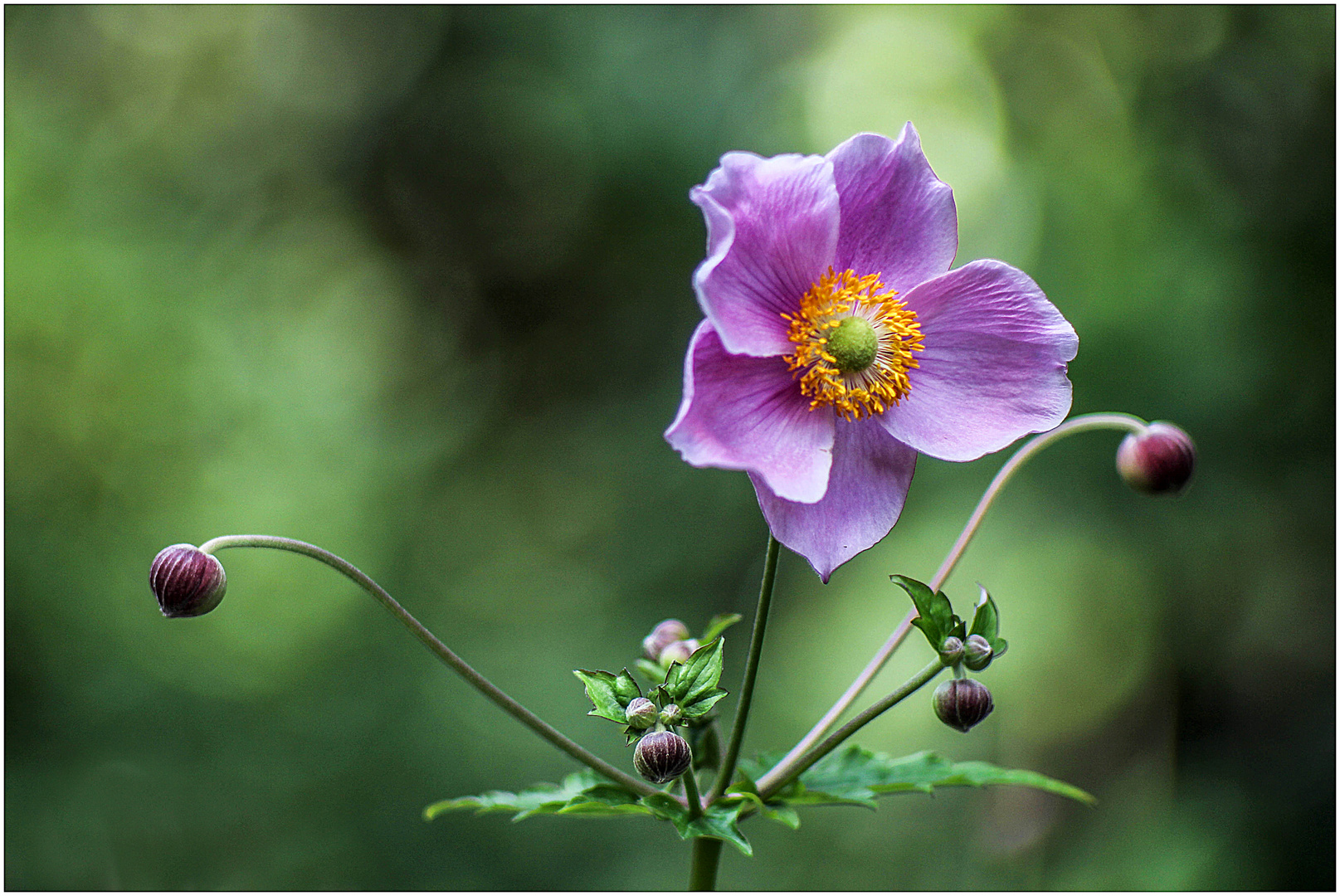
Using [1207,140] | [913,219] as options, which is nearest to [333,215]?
[1207,140]

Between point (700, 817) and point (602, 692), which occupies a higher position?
point (602, 692)

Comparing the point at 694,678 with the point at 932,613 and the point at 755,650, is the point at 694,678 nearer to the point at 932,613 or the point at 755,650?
the point at 755,650

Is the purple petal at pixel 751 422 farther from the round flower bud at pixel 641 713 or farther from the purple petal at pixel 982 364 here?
the round flower bud at pixel 641 713

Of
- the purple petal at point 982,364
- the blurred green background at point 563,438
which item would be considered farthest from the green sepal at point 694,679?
the blurred green background at point 563,438

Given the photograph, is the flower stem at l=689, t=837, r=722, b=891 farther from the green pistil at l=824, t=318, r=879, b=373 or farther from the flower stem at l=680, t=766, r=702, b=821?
the green pistil at l=824, t=318, r=879, b=373

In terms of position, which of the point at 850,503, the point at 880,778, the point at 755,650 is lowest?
the point at 880,778

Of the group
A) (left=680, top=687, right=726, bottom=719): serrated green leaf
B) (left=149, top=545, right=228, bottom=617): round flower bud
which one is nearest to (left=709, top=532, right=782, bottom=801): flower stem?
(left=680, top=687, right=726, bottom=719): serrated green leaf

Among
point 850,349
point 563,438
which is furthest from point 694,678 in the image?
point 563,438
